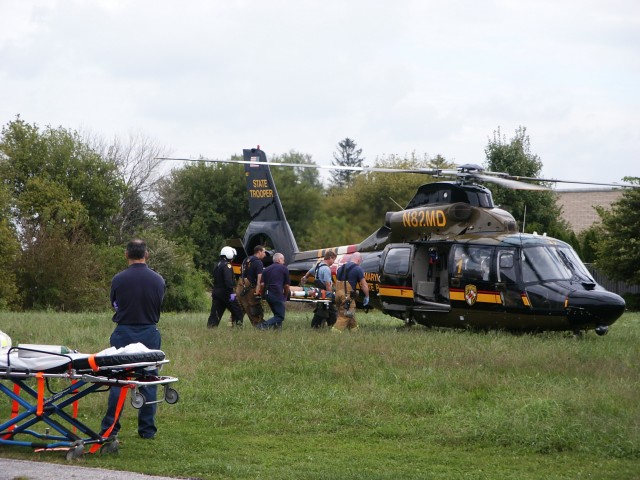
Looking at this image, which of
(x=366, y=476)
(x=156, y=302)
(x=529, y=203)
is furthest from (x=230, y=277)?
(x=529, y=203)

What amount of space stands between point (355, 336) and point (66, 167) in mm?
35908

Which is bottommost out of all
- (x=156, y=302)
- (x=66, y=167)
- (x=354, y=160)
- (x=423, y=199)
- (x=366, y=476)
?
(x=366, y=476)

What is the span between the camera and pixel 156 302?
9.73 metres

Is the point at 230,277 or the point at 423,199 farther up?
the point at 423,199

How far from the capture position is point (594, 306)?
1661 centimetres

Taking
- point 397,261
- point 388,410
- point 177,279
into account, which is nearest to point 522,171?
point 177,279

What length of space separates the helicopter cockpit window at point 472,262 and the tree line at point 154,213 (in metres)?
18.5

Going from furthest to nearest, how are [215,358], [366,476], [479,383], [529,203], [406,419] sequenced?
[529,203] < [215,358] < [479,383] < [406,419] < [366,476]

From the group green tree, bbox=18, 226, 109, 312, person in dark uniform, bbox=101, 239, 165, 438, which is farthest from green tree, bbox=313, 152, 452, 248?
person in dark uniform, bbox=101, 239, 165, 438

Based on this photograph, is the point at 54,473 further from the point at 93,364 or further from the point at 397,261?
the point at 397,261

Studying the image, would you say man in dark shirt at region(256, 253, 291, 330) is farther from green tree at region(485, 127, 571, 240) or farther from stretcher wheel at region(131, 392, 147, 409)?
green tree at region(485, 127, 571, 240)

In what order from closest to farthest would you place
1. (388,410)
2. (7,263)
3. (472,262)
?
(388,410)
(472,262)
(7,263)

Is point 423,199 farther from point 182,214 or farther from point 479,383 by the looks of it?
point 182,214

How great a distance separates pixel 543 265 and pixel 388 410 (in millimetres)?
7391
